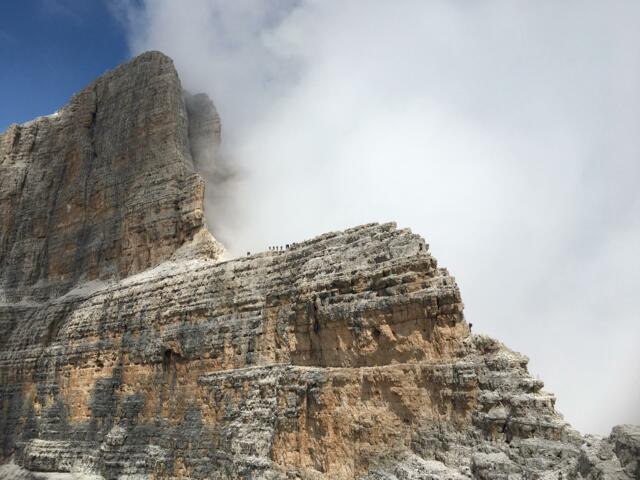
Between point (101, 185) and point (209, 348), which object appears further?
point (101, 185)

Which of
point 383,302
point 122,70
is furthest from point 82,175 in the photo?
point 383,302

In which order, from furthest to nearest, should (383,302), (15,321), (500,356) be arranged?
1. (15,321)
2. (383,302)
3. (500,356)

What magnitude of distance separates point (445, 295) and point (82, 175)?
26.8m

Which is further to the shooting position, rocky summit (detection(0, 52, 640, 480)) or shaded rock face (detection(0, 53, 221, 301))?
shaded rock face (detection(0, 53, 221, 301))

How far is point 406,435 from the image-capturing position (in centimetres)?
1273

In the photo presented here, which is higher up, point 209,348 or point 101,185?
point 101,185

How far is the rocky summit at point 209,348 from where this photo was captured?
472 inches

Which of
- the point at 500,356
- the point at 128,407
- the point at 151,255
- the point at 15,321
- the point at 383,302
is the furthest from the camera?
the point at 15,321

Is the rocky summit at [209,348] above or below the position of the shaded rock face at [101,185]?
below

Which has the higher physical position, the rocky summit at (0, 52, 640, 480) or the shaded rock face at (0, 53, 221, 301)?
the shaded rock face at (0, 53, 221, 301)

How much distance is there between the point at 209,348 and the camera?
61.2 ft

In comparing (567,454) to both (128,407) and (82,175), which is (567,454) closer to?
(128,407)

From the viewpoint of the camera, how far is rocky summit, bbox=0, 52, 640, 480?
12.0 meters

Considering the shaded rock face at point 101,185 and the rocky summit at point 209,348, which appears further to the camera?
the shaded rock face at point 101,185
